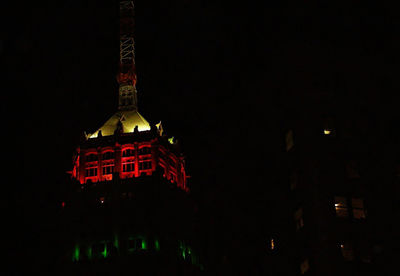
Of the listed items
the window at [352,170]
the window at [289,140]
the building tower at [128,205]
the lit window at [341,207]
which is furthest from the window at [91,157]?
the lit window at [341,207]

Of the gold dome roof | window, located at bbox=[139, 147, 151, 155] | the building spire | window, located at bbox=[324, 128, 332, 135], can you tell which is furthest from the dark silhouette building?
the building spire

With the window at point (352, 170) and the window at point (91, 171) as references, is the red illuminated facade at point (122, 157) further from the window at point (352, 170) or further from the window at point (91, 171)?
the window at point (352, 170)

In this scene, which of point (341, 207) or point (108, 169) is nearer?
point (341, 207)

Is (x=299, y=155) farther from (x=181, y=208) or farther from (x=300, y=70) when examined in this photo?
(x=181, y=208)

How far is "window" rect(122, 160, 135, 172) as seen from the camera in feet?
375

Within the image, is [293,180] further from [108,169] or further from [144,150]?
[108,169]

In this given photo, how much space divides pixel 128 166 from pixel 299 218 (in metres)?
48.6

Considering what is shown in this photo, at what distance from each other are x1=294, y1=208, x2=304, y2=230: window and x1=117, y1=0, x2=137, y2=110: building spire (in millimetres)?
59143

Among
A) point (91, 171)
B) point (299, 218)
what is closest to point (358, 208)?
point (299, 218)

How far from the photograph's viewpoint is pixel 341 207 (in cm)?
6950

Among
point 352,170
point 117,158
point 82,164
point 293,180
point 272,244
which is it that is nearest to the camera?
point 352,170

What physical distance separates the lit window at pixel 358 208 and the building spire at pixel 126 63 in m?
64.7

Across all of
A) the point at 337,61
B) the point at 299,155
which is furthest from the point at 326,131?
the point at 337,61

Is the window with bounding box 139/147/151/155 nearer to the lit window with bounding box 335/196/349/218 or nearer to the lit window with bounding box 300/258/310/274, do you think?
the lit window with bounding box 300/258/310/274
